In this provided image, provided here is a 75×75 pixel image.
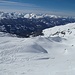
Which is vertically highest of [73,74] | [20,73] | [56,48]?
[73,74]

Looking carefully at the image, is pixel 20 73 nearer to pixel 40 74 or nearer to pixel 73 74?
pixel 40 74

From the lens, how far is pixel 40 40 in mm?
42000

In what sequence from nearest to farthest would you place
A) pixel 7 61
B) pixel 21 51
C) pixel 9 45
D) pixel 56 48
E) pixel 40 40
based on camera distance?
1. pixel 7 61
2. pixel 21 51
3. pixel 9 45
4. pixel 56 48
5. pixel 40 40

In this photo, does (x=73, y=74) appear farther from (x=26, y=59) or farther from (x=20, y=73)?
(x=26, y=59)

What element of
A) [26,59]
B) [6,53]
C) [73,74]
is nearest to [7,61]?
[26,59]

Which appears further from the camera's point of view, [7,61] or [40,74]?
[7,61]

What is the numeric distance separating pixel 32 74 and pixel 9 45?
18.1 m

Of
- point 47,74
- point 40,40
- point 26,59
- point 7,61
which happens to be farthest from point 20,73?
point 40,40

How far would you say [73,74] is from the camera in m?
13.1

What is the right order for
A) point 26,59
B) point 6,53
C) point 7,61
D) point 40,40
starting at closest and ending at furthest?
point 7,61
point 26,59
point 6,53
point 40,40

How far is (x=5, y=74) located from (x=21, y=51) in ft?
46.1

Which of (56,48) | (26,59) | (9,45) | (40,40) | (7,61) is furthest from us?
(40,40)

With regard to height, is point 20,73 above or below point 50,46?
above

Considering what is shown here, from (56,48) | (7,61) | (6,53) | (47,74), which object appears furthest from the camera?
(56,48)
